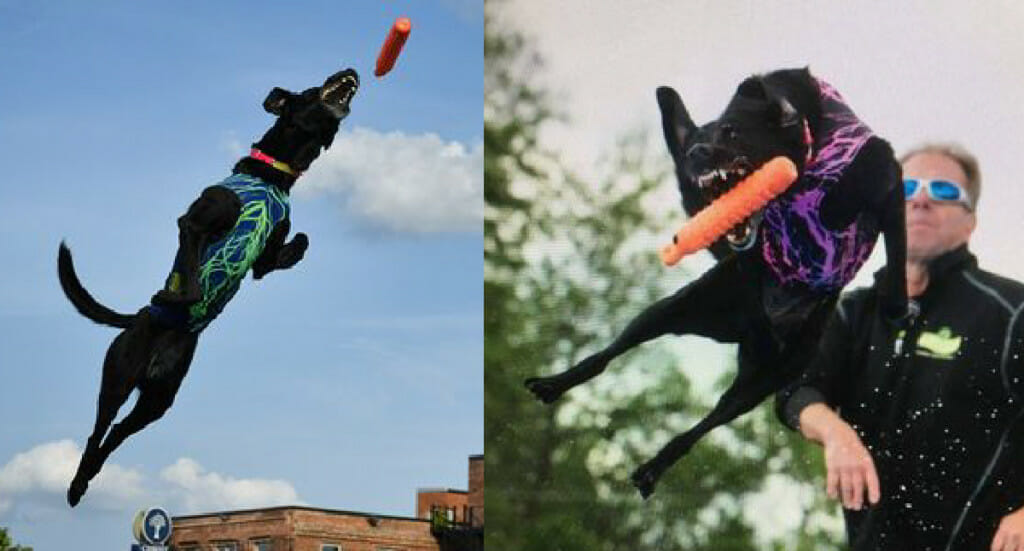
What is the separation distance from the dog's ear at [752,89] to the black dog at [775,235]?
0.01 m

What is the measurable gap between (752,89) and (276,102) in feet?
18.5

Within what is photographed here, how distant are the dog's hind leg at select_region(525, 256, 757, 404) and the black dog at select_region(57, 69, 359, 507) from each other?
5518 mm

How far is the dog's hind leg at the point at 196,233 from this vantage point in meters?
8.85

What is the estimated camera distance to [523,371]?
49.8 ft

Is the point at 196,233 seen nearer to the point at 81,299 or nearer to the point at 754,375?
the point at 81,299

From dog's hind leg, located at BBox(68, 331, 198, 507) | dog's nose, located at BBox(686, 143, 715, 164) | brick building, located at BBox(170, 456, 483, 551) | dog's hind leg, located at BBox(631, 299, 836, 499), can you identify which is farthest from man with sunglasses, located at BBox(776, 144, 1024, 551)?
brick building, located at BBox(170, 456, 483, 551)

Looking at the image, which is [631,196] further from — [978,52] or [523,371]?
[978,52]

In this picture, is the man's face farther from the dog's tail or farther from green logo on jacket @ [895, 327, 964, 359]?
the dog's tail

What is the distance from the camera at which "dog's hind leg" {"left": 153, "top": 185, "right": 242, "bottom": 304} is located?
8852 millimetres

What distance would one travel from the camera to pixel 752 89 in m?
14.2

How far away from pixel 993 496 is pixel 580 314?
3819 millimetres

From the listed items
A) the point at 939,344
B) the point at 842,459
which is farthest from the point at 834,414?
the point at 939,344

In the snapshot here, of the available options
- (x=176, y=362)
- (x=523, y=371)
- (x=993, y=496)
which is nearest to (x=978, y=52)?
(x=993, y=496)

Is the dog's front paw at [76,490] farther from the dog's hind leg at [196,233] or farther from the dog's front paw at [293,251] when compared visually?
the dog's front paw at [293,251]
